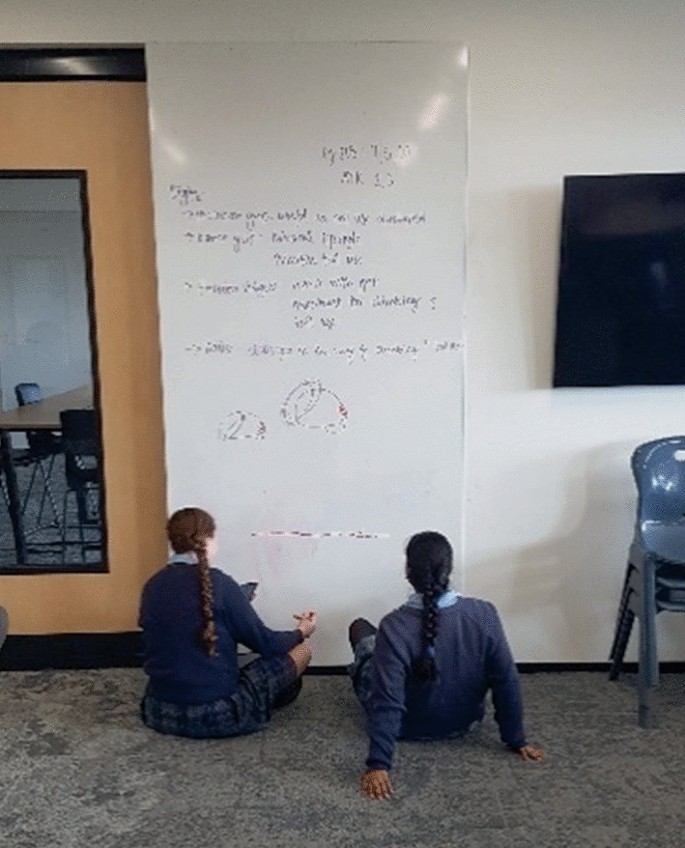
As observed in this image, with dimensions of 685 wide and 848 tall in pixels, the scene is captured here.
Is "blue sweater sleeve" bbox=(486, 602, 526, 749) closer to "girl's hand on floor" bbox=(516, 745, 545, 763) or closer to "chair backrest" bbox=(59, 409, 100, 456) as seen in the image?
"girl's hand on floor" bbox=(516, 745, 545, 763)

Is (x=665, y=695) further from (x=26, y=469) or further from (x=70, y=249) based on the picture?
(x=70, y=249)

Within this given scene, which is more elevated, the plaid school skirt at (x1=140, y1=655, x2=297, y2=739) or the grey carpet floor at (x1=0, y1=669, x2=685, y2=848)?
the plaid school skirt at (x1=140, y1=655, x2=297, y2=739)

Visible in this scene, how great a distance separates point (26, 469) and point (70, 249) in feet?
5.60

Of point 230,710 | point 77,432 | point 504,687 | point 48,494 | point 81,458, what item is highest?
point 77,432

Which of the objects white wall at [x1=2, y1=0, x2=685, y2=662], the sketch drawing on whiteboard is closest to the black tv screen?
white wall at [x1=2, y1=0, x2=685, y2=662]

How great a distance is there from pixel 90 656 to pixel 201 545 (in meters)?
0.92

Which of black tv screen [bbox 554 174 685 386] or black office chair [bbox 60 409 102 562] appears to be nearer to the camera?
black tv screen [bbox 554 174 685 386]

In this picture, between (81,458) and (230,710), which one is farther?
(81,458)

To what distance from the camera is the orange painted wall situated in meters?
2.92

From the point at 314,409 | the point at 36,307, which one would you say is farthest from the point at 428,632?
the point at 36,307

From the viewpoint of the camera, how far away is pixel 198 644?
101 inches

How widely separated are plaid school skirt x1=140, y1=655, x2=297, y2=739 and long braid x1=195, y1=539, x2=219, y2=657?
0.18 metres

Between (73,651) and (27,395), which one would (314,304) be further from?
(27,395)

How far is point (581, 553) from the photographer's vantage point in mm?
3078
